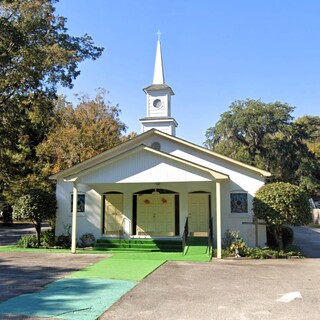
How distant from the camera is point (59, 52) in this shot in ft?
65.0

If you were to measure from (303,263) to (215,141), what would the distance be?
30723 mm

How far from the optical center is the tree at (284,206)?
14.5 metres

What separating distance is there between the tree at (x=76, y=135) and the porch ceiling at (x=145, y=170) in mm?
11489

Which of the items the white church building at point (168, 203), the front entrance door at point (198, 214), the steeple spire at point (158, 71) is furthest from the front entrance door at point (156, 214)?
the steeple spire at point (158, 71)

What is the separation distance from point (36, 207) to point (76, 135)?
505 inches

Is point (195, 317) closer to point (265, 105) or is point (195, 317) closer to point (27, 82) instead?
point (27, 82)

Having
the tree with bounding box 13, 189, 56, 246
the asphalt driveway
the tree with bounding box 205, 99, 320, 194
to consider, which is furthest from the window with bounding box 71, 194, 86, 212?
the tree with bounding box 205, 99, 320, 194

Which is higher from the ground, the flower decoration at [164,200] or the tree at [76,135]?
the tree at [76,135]

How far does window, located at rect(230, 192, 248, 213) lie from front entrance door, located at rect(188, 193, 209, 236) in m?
1.37

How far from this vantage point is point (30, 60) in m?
17.9

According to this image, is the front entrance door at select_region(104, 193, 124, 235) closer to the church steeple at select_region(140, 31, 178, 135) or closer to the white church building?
the white church building

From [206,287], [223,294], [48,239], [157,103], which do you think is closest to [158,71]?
[157,103]

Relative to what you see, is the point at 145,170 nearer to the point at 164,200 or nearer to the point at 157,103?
the point at 164,200

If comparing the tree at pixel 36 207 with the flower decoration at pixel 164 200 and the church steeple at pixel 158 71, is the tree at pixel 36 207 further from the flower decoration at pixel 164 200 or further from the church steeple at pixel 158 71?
the church steeple at pixel 158 71
